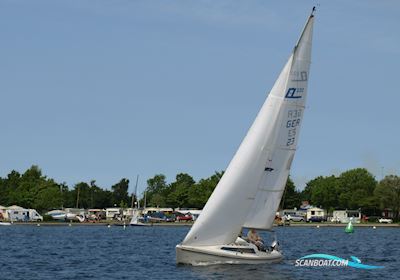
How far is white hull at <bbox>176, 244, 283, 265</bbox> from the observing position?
4872cm

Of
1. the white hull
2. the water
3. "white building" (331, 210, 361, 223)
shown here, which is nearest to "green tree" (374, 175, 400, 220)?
"white building" (331, 210, 361, 223)

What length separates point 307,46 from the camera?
165 ft

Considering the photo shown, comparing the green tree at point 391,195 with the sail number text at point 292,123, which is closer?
the sail number text at point 292,123

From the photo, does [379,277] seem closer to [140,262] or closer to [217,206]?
[217,206]

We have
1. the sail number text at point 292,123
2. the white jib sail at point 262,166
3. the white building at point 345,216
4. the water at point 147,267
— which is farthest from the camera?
the white building at point 345,216

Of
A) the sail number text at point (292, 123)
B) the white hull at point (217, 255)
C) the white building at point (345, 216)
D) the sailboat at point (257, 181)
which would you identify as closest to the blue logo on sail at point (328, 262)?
the sailboat at point (257, 181)

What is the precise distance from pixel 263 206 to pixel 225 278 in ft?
28.2

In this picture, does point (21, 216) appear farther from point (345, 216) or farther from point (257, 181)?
point (257, 181)

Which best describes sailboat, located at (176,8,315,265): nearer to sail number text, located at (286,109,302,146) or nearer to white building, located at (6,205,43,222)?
sail number text, located at (286,109,302,146)

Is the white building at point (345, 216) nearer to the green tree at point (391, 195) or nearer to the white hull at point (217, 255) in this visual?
the green tree at point (391, 195)

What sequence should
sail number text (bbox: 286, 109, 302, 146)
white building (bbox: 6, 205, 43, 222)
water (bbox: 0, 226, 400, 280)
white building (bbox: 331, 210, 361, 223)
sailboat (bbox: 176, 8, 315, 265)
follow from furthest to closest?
white building (bbox: 6, 205, 43, 222) < white building (bbox: 331, 210, 361, 223) < sail number text (bbox: 286, 109, 302, 146) < sailboat (bbox: 176, 8, 315, 265) < water (bbox: 0, 226, 400, 280)

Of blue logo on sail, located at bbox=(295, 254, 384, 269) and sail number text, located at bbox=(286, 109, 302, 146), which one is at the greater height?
sail number text, located at bbox=(286, 109, 302, 146)

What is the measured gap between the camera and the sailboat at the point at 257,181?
4925 cm

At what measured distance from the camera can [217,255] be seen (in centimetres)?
4862
